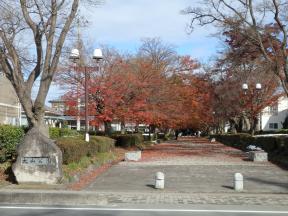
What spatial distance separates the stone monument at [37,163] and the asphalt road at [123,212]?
385 centimetres

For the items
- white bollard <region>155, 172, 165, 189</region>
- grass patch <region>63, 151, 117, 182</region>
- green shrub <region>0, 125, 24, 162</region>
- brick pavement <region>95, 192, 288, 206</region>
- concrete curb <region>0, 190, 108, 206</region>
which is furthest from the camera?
green shrub <region>0, 125, 24, 162</region>

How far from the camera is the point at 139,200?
42.5ft

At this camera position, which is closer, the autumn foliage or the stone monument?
the stone monument

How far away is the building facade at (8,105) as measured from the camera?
56.2m

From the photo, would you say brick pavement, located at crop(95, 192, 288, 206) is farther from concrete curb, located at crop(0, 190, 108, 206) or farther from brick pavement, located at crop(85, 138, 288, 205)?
concrete curb, located at crop(0, 190, 108, 206)

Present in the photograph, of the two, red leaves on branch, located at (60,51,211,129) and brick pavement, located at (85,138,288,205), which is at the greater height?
red leaves on branch, located at (60,51,211,129)

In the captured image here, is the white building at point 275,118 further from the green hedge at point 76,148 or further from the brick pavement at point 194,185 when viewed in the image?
the green hedge at point 76,148

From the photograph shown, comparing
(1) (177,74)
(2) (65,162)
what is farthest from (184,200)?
(1) (177,74)

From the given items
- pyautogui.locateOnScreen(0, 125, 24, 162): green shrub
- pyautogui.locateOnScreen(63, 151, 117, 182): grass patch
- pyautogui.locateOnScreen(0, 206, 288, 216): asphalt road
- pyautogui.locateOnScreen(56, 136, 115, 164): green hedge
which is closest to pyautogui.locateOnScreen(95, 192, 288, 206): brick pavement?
pyautogui.locateOnScreen(0, 206, 288, 216): asphalt road

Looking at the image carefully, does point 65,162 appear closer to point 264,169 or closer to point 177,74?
point 264,169

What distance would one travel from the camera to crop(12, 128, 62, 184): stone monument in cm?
1559

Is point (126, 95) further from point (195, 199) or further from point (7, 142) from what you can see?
point (195, 199)

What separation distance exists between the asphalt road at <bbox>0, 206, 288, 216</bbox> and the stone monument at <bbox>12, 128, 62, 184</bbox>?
12.6ft

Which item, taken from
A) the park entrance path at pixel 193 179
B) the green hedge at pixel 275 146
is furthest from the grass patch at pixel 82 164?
the green hedge at pixel 275 146
